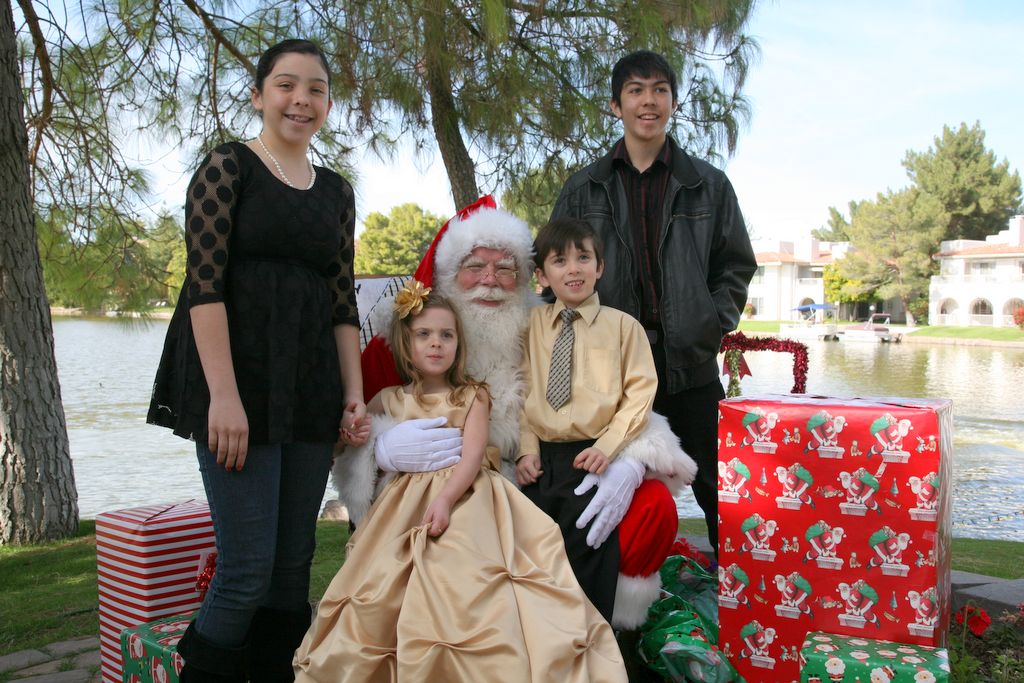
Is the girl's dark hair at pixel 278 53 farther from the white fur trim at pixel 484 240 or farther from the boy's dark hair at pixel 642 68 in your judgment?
the boy's dark hair at pixel 642 68

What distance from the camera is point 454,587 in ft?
7.06

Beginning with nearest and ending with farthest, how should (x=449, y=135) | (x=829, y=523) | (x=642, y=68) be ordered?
(x=829, y=523)
(x=642, y=68)
(x=449, y=135)

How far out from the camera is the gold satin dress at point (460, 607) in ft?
6.71

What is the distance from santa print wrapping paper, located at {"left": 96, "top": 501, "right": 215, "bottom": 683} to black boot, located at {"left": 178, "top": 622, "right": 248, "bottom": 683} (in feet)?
1.78

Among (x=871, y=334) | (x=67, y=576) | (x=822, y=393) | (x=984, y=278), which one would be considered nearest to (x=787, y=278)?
(x=984, y=278)

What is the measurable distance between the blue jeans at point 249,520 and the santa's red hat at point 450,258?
2.22 ft

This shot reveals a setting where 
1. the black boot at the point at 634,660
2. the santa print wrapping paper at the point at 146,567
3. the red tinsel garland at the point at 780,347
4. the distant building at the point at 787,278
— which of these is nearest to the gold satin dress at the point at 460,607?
the black boot at the point at 634,660

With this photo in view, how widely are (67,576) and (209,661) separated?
2.66 m

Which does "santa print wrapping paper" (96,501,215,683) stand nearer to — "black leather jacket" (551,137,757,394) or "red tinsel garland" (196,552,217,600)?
"red tinsel garland" (196,552,217,600)

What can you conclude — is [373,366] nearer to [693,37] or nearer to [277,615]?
[277,615]

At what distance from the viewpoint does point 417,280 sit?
276 cm

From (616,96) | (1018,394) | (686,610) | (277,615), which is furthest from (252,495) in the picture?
(1018,394)

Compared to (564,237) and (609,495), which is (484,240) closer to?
(564,237)

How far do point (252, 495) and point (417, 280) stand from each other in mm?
987
